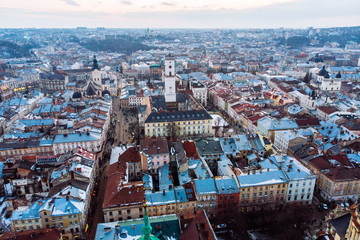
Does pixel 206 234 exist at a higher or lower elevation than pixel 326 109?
lower

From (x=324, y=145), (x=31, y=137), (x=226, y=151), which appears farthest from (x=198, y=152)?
(x=31, y=137)

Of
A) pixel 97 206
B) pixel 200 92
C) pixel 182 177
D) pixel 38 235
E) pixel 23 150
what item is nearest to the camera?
pixel 38 235

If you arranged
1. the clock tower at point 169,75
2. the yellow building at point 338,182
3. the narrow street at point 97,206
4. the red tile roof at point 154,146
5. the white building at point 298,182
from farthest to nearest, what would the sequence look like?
the clock tower at point 169,75, the red tile roof at point 154,146, the yellow building at point 338,182, the white building at point 298,182, the narrow street at point 97,206

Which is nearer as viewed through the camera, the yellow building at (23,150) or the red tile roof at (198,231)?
the red tile roof at (198,231)

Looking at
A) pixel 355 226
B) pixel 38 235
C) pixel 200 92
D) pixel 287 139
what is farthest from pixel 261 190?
pixel 200 92

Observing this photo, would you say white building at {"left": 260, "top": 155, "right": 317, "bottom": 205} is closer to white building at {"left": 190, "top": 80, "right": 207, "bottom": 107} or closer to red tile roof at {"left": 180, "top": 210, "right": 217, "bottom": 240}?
red tile roof at {"left": 180, "top": 210, "right": 217, "bottom": 240}

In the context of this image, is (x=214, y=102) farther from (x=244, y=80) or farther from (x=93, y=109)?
(x=93, y=109)

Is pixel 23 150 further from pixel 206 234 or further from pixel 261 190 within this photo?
pixel 261 190

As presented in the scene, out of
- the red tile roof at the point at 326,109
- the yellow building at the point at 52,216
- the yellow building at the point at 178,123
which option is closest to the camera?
the yellow building at the point at 52,216

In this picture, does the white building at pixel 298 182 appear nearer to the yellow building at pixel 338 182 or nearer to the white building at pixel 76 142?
the yellow building at pixel 338 182

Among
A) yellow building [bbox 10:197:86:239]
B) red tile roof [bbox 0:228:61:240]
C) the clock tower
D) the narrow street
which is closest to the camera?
red tile roof [bbox 0:228:61:240]

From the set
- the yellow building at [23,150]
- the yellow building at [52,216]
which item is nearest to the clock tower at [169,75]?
the yellow building at [23,150]

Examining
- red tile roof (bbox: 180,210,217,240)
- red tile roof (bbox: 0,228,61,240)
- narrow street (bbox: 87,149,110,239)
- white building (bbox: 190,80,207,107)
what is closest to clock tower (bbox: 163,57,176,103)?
white building (bbox: 190,80,207,107)

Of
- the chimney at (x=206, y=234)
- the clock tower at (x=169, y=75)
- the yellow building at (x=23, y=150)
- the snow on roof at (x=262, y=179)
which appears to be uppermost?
the clock tower at (x=169, y=75)
